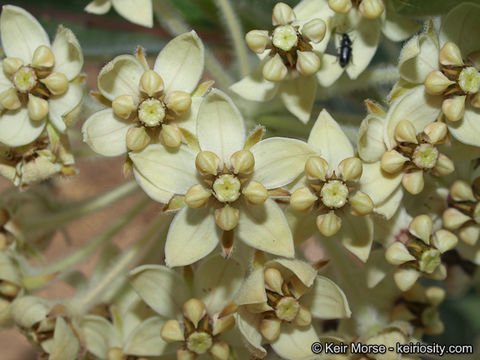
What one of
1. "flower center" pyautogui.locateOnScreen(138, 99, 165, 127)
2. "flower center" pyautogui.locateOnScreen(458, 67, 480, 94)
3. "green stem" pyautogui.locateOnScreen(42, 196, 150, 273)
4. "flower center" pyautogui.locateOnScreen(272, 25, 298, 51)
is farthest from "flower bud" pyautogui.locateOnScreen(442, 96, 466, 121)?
"green stem" pyautogui.locateOnScreen(42, 196, 150, 273)

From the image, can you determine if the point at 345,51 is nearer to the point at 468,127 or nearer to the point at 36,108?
the point at 468,127

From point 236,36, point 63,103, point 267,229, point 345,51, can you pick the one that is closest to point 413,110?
point 345,51

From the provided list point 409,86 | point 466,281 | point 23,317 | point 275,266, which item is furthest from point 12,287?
point 466,281

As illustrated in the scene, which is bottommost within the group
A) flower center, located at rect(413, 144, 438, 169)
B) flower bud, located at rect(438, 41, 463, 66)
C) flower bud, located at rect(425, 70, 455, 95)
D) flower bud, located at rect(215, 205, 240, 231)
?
flower center, located at rect(413, 144, 438, 169)

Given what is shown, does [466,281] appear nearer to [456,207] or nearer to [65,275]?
[456,207]

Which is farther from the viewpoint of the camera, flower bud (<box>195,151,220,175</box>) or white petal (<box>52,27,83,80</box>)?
white petal (<box>52,27,83,80</box>)

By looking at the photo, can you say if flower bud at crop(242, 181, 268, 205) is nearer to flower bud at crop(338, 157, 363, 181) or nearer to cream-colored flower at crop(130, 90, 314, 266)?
cream-colored flower at crop(130, 90, 314, 266)
